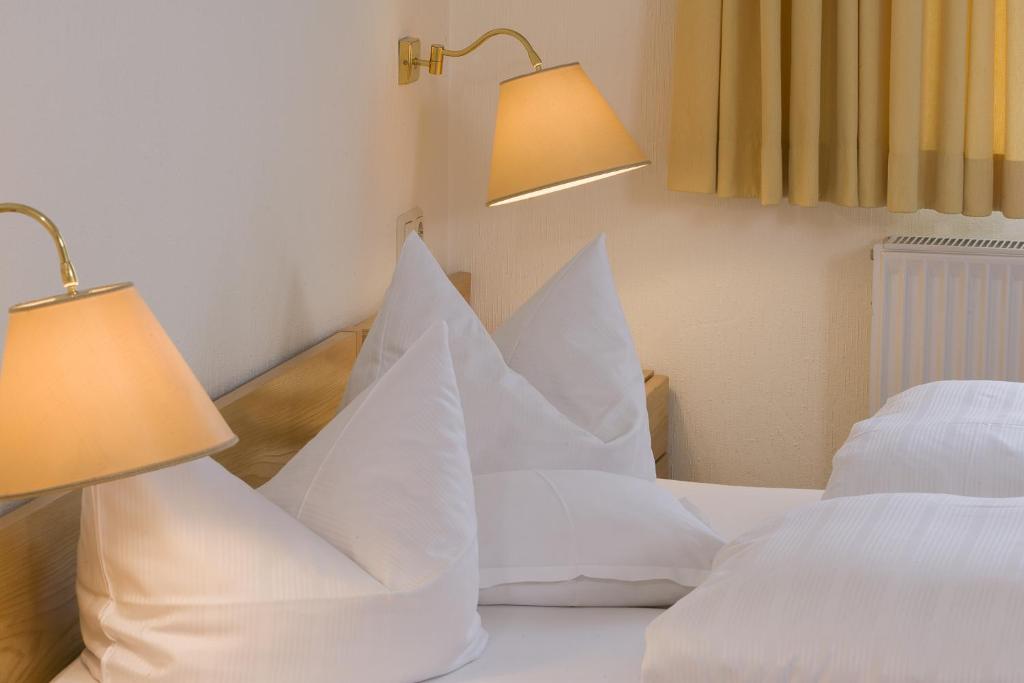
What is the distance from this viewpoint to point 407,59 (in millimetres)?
2453

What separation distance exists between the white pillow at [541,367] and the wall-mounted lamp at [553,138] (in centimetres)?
14

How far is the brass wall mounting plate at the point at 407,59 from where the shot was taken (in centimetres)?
244

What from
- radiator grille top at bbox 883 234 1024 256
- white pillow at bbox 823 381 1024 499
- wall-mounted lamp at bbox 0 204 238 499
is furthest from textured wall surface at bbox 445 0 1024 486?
wall-mounted lamp at bbox 0 204 238 499

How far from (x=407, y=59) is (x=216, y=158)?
31.8 inches

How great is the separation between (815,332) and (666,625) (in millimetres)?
1710

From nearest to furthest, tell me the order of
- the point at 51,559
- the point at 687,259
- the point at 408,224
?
the point at 51,559 < the point at 408,224 < the point at 687,259

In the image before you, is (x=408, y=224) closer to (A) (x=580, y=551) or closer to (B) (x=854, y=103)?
(B) (x=854, y=103)

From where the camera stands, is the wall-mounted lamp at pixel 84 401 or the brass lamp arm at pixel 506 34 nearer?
the wall-mounted lamp at pixel 84 401

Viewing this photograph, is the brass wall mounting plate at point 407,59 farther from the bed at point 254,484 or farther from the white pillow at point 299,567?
the white pillow at point 299,567

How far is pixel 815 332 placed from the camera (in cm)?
280

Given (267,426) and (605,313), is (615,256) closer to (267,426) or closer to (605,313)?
(605,313)

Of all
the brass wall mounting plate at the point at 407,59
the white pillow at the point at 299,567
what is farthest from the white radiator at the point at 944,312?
the white pillow at the point at 299,567

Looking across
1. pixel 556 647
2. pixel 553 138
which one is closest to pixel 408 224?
pixel 553 138

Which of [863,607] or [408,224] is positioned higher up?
[408,224]
